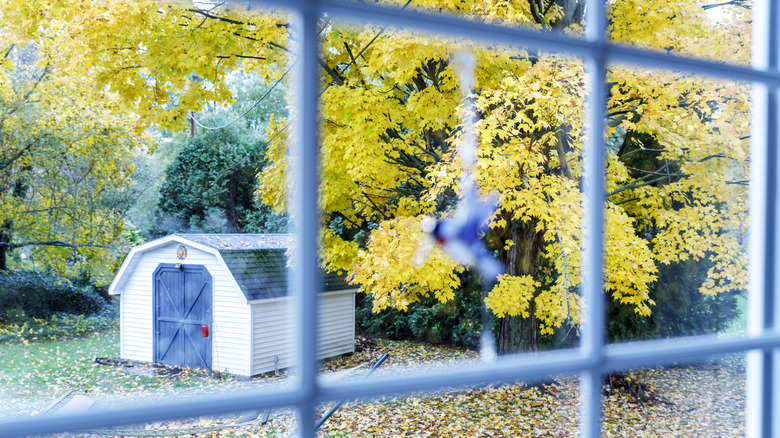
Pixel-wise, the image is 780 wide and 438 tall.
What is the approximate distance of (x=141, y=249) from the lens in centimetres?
173

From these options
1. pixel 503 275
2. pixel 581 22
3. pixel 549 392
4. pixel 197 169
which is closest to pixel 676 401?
pixel 549 392

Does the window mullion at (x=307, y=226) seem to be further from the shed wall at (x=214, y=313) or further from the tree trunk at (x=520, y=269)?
the tree trunk at (x=520, y=269)

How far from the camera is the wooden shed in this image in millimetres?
1619

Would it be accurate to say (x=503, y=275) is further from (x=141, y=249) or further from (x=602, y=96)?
(x=602, y=96)

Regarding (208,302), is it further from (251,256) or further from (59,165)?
(59,165)

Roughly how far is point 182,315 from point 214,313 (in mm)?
231

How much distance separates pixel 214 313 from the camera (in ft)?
6.59

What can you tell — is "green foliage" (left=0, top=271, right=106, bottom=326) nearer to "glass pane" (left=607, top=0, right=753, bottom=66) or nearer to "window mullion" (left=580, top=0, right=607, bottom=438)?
"window mullion" (left=580, top=0, right=607, bottom=438)

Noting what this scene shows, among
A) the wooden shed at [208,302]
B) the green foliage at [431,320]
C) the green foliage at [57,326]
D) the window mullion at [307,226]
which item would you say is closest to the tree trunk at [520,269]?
the green foliage at [431,320]

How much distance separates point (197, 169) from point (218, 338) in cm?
63

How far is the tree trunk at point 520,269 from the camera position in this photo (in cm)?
347

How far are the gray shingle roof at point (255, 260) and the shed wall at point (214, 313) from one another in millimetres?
42

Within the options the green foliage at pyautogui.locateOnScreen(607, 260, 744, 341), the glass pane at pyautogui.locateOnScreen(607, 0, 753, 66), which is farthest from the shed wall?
the green foliage at pyautogui.locateOnScreen(607, 260, 744, 341)

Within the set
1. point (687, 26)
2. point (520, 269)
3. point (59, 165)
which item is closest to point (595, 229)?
point (59, 165)
